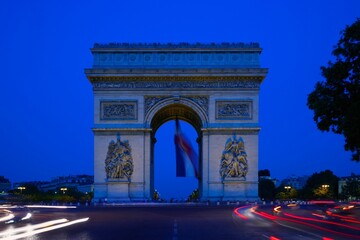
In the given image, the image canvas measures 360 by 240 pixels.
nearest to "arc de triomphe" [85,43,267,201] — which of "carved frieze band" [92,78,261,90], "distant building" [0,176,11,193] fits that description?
"carved frieze band" [92,78,261,90]

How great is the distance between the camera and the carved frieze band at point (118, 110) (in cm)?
5156

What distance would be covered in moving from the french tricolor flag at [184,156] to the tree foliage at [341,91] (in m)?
30.3

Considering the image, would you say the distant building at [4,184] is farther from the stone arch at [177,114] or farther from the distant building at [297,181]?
the stone arch at [177,114]

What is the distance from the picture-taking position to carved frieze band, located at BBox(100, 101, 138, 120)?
169 feet

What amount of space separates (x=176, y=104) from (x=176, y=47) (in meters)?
4.70

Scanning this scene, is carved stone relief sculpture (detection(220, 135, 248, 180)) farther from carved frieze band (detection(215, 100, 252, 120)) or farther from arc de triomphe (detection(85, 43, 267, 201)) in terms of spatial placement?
carved frieze band (detection(215, 100, 252, 120))

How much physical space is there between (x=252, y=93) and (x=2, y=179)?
485 feet

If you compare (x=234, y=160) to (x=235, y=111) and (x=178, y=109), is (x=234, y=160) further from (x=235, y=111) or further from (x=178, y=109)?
(x=178, y=109)

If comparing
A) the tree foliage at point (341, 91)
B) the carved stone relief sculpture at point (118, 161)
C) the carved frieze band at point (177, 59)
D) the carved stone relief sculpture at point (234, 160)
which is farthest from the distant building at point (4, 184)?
the tree foliage at point (341, 91)

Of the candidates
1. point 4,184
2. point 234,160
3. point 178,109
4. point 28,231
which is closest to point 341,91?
point 28,231

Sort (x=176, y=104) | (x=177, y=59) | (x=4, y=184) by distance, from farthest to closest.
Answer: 1. (x=4, y=184)
2. (x=176, y=104)
3. (x=177, y=59)

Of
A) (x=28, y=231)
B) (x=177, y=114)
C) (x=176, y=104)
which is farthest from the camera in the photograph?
(x=177, y=114)

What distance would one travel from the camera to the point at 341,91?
25.8 meters

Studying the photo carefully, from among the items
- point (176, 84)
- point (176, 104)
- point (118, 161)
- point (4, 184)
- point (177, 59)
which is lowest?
point (4, 184)
